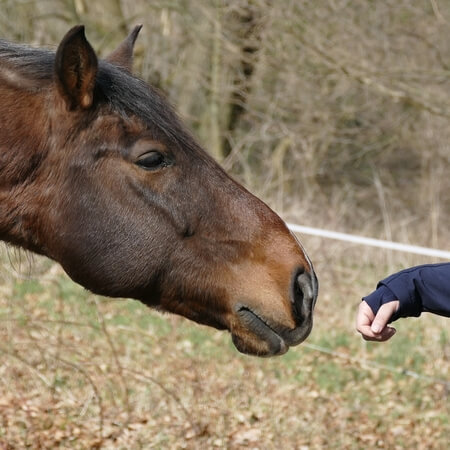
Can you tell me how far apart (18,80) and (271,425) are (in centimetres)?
308

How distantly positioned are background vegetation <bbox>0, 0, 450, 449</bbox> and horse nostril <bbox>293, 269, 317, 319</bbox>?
139cm

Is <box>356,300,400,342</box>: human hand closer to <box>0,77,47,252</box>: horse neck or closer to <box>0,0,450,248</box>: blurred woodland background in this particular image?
<box>0,77,47,252</box>: horse neck

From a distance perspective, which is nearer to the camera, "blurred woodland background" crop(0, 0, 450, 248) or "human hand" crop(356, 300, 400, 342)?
"human hand" crop(356, 300, 400, 342)

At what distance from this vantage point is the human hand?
2.91 meters

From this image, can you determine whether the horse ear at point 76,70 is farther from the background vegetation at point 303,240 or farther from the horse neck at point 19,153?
the background vegetation at point 303,240

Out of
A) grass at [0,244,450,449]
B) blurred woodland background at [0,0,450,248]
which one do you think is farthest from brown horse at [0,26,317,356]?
blurred woodland background at [0,0,450,248]

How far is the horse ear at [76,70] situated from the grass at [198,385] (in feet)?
6.72

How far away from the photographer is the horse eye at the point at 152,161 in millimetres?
3057

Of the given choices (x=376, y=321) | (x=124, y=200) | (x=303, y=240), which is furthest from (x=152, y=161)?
(x=303, y=240)

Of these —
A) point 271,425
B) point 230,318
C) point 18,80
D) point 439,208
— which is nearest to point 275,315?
point 230,318

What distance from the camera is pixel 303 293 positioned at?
2.93 m

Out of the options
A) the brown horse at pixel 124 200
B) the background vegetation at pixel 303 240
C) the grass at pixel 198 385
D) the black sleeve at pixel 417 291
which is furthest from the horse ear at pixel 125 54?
the grass at pixel 198 385

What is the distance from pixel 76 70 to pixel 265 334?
1.26 m

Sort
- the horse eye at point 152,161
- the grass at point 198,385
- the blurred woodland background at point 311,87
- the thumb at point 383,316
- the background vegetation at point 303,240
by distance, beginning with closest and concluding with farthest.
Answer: the thumb at point 383,316, the horse eye at point 152,161, the grass at point 198,385, the background vegetation at point 303,240, the blurred woodland background at point 311,87
